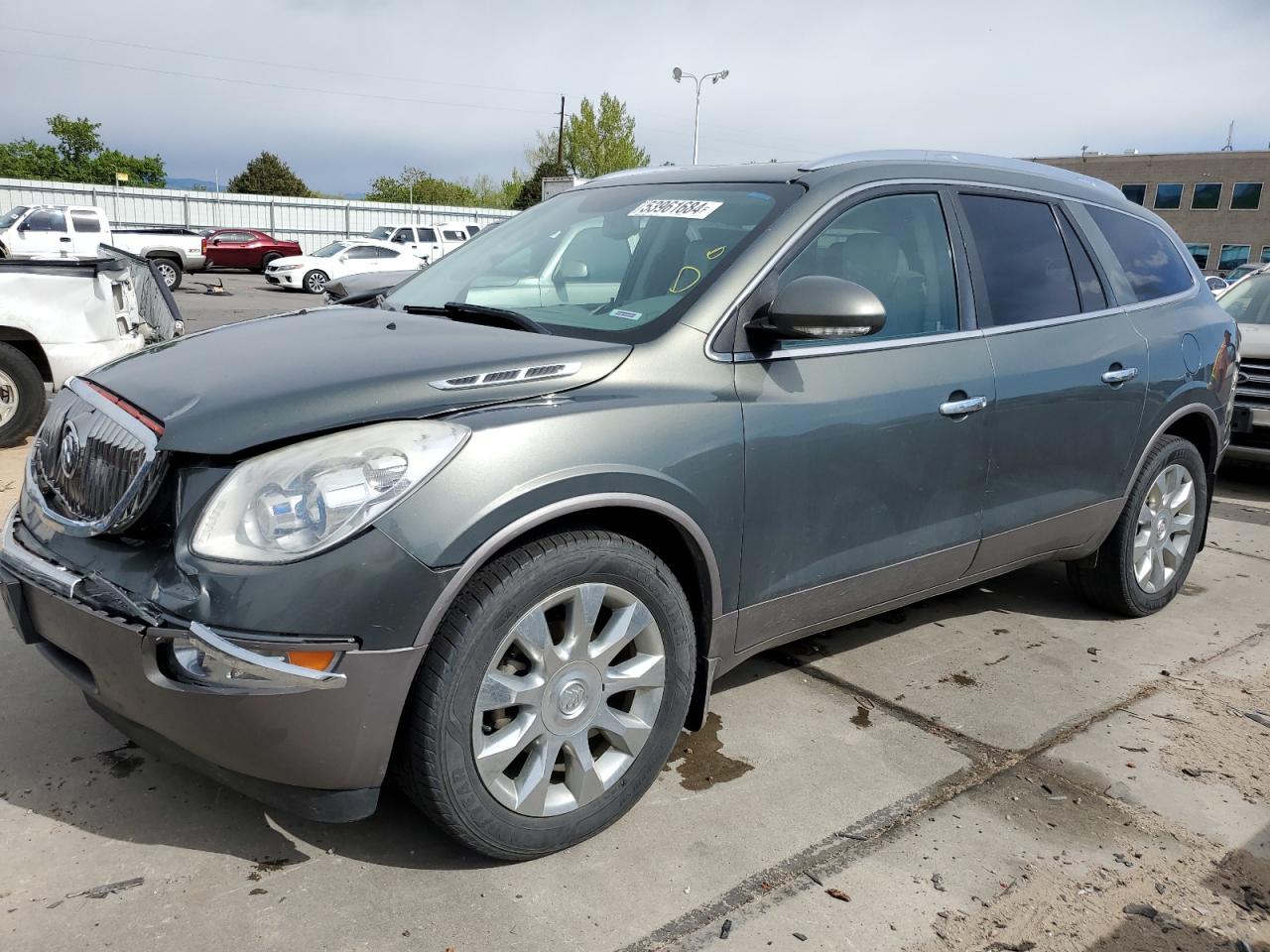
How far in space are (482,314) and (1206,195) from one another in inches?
2838

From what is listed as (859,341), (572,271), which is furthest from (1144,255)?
(572,271)

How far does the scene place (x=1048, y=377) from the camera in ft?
11.8

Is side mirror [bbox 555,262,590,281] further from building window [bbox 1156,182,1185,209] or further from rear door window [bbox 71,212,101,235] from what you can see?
building window [bbox 1156,182,1185,209]

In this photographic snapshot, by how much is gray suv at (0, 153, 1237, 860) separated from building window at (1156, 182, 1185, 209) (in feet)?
232

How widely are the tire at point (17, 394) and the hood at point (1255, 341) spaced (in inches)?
333

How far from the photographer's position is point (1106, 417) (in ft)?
12.7

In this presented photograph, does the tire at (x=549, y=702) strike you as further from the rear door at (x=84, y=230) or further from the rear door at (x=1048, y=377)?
the rear door at (x=84, y=230)

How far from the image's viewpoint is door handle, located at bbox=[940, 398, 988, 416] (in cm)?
322

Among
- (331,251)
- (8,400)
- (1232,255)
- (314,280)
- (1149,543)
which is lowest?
(1149,543)

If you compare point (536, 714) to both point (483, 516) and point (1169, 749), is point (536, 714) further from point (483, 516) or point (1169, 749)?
point (1169, 749)

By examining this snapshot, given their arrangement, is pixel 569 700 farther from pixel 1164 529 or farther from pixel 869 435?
pixel 1164 529

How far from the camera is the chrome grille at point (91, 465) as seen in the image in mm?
2254

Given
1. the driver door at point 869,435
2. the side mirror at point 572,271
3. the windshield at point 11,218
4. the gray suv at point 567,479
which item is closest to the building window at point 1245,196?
the windshield at point 11,218

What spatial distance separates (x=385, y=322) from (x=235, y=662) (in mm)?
1307
